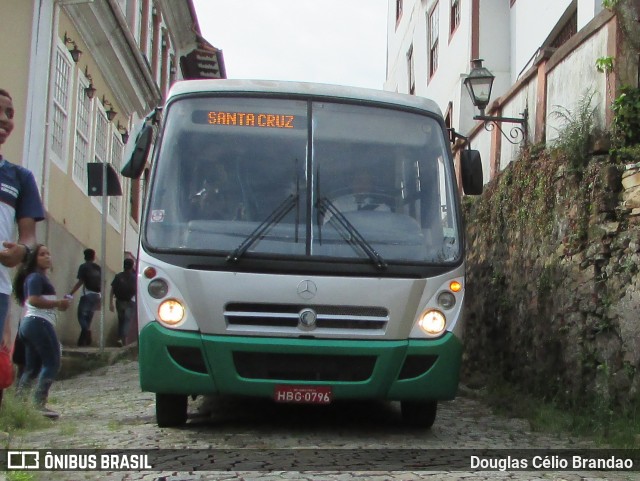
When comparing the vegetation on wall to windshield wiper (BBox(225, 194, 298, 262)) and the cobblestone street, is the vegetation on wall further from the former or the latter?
windshield wiper (BBox(225, 194, 298, 262))

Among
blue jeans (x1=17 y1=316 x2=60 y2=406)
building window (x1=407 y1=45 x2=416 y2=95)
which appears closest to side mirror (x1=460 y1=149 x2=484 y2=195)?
blue jeans (x1=17 y1=316 x2=60 y2=406)

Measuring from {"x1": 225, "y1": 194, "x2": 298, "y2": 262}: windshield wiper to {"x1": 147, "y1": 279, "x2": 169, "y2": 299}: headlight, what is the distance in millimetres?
469

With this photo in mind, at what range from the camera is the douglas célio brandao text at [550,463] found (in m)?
6.14

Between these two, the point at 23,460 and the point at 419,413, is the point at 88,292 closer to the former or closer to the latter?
the point at 419,413

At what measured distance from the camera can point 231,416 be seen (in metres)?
8.34

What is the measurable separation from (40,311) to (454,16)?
45.1ft

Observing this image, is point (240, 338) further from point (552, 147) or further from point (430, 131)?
point (552, 147)

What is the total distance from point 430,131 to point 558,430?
8.18 ft

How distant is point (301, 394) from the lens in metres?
7.02

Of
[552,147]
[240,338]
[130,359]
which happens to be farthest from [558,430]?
[130,359]

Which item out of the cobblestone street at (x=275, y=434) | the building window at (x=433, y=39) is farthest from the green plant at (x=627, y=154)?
the building window at (x=433, y=39)

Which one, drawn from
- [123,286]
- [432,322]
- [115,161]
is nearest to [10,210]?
[432,322]

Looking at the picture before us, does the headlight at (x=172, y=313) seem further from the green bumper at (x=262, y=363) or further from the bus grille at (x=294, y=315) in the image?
the bus grille at (x=294, y=315)

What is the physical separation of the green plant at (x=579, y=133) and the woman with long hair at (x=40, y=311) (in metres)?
4.65
